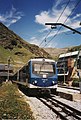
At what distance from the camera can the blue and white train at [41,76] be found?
24266 millimetres

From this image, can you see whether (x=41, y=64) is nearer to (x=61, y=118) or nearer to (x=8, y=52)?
(x=61, y=118)

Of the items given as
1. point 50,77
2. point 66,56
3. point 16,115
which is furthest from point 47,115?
point 66,56

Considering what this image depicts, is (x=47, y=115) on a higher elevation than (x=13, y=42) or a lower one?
lower

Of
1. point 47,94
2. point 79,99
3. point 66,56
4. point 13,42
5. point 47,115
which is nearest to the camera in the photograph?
point 47,115

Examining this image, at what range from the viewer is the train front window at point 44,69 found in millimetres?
24525

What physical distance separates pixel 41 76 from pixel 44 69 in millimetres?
738

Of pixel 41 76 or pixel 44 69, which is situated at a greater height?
pixel 44 69

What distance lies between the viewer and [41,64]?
24797 millimetres

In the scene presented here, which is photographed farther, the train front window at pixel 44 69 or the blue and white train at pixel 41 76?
the train front window at pixel 44 69

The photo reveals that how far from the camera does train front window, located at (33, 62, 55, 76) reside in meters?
24.5

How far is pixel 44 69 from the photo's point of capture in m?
→ 24.7

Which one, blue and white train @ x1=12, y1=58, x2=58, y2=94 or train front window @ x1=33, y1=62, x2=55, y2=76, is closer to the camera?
blue and white train @ x1=12, y1=58, x2=58, y2=94

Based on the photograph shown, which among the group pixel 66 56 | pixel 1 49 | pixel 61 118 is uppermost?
pixel 1 49

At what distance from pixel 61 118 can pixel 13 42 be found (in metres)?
168
